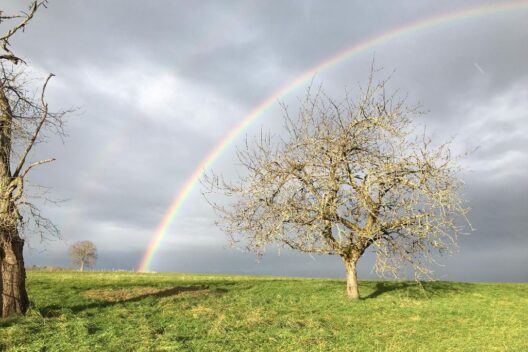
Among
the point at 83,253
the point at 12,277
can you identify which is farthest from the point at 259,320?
the point at 83,253

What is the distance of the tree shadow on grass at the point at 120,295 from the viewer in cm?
1710

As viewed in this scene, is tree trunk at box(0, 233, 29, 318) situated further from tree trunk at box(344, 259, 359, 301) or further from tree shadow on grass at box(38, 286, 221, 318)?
tree trunk at box(344, 259, 359, 301)

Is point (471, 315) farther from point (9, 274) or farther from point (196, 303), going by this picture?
point (9, 274)

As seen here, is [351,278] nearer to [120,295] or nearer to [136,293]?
[136,293]

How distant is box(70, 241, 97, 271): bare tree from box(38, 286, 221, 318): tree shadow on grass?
70894 mm

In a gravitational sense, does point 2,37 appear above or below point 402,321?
above

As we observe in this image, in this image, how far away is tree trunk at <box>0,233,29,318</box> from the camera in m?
16.1

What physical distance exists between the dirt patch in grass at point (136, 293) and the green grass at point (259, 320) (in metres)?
0.05

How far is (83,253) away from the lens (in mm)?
88688

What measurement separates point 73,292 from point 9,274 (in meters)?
5.86

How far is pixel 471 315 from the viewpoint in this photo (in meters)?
20.0

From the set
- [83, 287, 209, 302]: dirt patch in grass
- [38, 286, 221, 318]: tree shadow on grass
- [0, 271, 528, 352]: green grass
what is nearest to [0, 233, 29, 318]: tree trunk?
[0, 271, 528, 352]: green grass

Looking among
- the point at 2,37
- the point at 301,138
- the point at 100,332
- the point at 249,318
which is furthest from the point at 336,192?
the point at 2,37

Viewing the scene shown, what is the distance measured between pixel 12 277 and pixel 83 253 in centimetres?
7804
